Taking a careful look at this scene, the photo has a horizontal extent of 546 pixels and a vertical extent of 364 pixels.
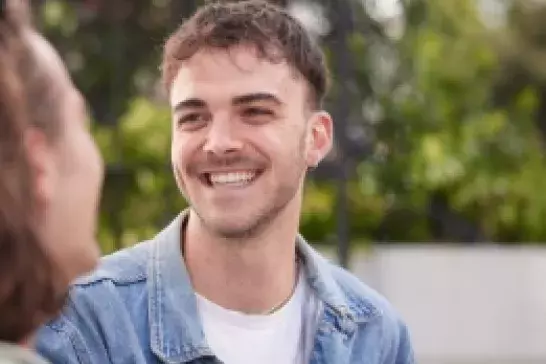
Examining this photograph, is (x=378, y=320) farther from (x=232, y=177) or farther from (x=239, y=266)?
(x=232, y=177)

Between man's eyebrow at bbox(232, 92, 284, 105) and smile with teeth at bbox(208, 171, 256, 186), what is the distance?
131 millimetres

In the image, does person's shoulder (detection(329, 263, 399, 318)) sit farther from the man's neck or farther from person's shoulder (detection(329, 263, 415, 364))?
the man's neck

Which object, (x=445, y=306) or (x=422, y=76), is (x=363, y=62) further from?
(x=445, y=306)

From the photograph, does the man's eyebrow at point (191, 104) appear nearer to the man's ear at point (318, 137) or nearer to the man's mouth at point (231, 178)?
the man's mouth at point (231, 178)

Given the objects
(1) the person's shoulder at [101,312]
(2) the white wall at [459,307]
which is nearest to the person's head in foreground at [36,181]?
(1) the person's shoulder at [101,312]

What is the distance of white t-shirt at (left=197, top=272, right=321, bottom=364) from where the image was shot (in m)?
1.94

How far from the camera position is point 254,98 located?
1.95m

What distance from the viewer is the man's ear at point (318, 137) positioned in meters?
2.12

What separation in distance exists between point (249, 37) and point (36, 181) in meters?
0.91

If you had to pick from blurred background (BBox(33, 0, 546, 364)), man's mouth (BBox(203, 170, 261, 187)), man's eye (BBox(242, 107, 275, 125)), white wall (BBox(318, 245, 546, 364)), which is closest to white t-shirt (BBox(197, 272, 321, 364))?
man's mouth (BBox(203, 170, 261, 187))

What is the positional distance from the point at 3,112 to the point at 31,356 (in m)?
0.27

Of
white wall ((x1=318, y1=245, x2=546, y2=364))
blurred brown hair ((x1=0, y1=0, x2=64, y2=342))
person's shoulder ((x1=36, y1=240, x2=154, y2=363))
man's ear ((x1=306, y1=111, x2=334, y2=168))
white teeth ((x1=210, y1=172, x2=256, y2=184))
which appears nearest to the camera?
blurred brown hair ((x1=0, y1=0, x2=64, y2=342))

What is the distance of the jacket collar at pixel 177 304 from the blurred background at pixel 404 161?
8.76 ft

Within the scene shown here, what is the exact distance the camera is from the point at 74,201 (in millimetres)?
1224
